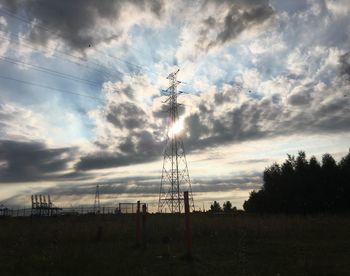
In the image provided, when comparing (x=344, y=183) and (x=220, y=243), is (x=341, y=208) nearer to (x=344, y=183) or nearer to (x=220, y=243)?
(x=344, y=183)

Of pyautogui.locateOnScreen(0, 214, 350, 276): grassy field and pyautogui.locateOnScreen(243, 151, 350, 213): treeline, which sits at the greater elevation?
pyautogui.locateOnScreen(243, 151, 350, 213): treeline

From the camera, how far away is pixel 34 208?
87875 millimetres

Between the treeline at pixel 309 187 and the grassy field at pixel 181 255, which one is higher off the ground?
the treeline at pixel 309 187

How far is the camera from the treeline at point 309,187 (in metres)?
67.2

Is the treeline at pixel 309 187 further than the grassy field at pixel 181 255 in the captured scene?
Yes

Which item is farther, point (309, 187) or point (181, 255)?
point (309, 187)

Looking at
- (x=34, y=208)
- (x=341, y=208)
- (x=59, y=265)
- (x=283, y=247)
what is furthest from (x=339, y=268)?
(x=34, y=208)

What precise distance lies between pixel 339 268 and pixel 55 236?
16.2 meters

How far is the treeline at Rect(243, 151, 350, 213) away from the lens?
67.2m

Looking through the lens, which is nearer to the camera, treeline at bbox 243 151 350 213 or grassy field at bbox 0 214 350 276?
grassy field at bbox 0 214 350 276

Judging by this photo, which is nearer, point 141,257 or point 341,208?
point 141,257

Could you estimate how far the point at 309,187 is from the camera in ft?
229

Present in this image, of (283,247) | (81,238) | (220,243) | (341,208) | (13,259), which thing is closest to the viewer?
(13,259)

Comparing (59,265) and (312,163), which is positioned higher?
(312,163)
